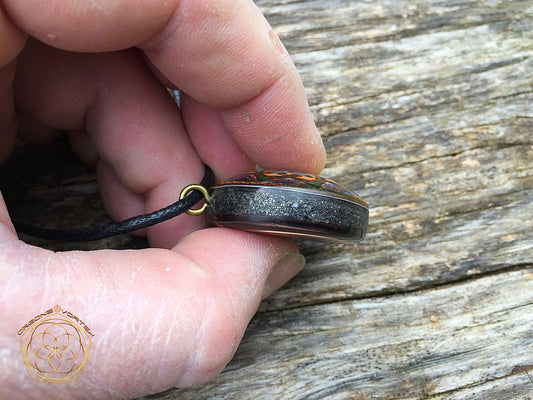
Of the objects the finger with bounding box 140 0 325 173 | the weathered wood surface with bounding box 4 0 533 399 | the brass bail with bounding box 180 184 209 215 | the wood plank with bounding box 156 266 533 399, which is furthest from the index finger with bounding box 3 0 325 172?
the wood plank with bounding box 156 266 533 399

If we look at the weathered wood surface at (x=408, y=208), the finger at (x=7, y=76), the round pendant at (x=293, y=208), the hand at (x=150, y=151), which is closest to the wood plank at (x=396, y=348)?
the weathered wood surface at (x=408, y=208)

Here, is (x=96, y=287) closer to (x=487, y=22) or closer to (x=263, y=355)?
(x=263, y=355)

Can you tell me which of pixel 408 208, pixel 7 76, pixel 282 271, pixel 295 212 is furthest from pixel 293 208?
pixel 7 76

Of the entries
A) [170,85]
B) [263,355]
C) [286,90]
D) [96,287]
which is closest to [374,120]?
[286,90]

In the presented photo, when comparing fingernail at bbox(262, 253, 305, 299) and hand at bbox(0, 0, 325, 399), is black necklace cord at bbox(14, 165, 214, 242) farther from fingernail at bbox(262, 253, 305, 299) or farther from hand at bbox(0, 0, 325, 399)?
fingernail at bbox(262, 253, 305, 299)

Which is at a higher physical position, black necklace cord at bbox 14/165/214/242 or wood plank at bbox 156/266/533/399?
black necklace cord at bbox 14/165/214/242

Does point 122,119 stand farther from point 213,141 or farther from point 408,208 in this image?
point 408,208
